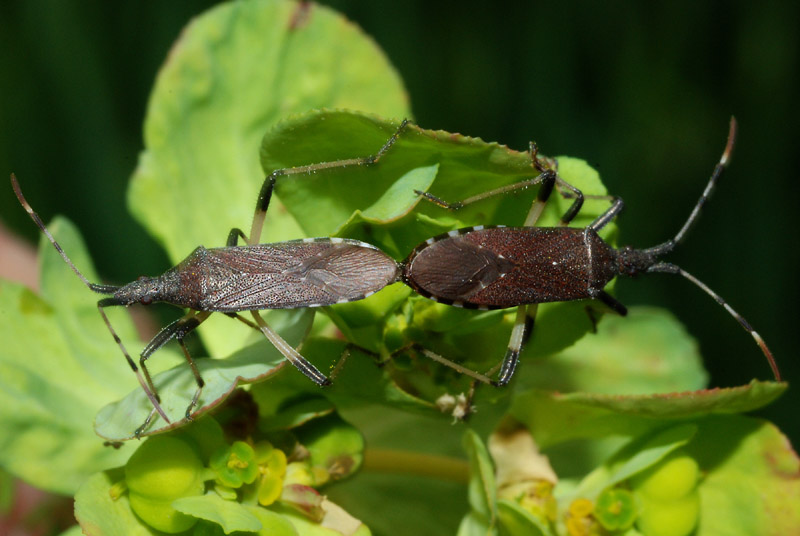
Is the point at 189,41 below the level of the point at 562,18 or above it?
above

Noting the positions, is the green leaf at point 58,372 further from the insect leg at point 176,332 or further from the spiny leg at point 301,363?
the spiny leg at point 301,363

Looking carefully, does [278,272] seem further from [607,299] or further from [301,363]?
[607,299]

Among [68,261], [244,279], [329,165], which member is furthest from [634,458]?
[68,261]

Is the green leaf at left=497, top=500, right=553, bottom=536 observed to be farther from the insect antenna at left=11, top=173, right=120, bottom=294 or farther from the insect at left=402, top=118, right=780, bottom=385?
the insect antenna at left=11, top=173, right=120, bottom=294

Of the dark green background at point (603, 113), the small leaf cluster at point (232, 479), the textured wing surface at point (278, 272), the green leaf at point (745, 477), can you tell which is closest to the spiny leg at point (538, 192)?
the textured wing surface at point (278, 272)

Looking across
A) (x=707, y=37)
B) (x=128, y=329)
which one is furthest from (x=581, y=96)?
(x=128, y=329)

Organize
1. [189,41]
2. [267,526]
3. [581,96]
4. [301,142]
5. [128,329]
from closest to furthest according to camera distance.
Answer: [267,526]
[301,142]
[189,41]
[128,329]
[581,96]

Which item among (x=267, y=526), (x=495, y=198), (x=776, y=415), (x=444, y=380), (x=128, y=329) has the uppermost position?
(x=495, y=198)

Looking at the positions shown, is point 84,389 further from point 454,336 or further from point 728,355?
point 728,355
